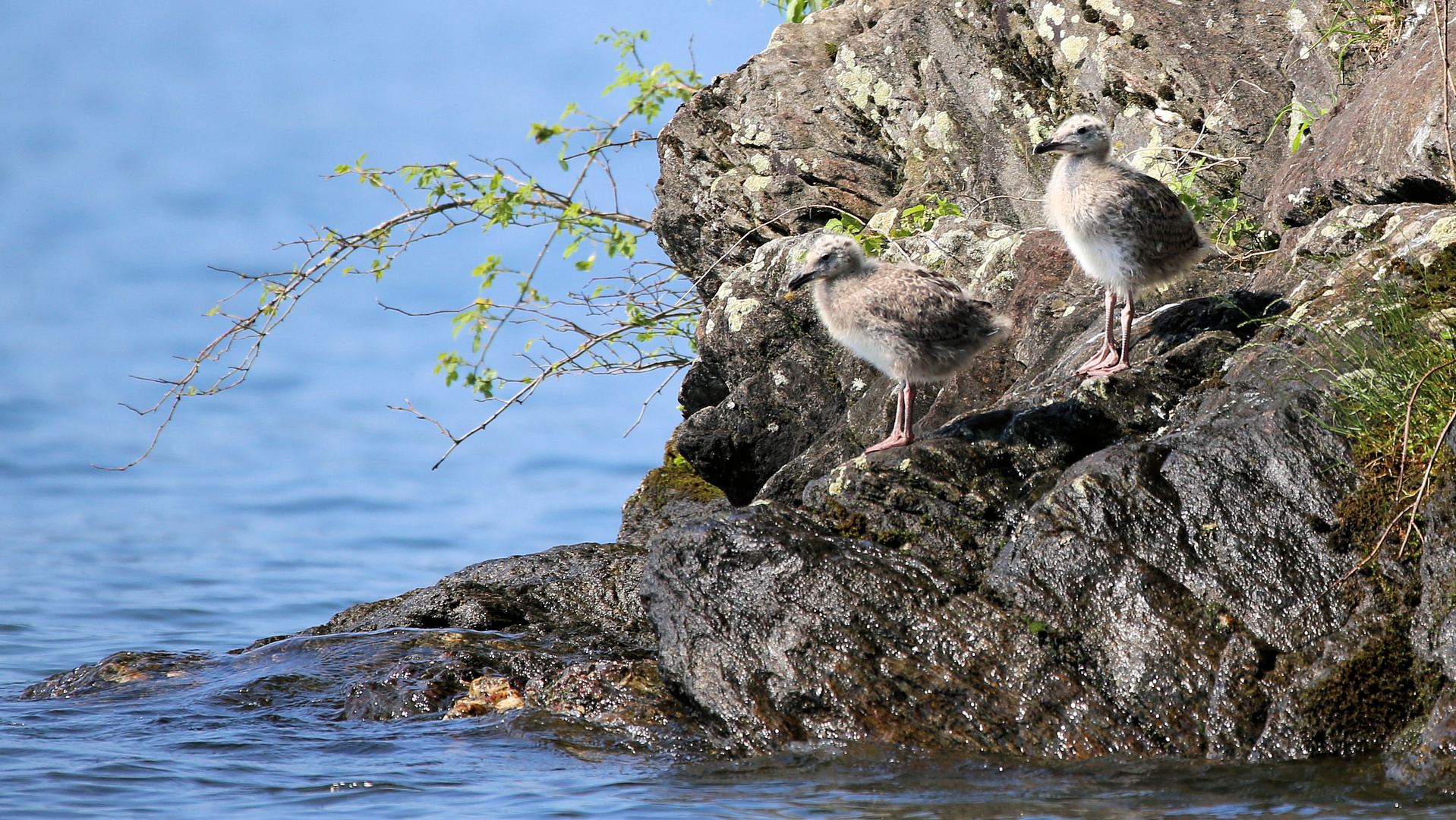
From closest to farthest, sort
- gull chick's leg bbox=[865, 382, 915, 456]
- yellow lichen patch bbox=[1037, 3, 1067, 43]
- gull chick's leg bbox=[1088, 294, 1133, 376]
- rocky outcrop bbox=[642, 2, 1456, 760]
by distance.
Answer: rocky outcrop bbox=[642, 2, 1456, 760] < gull chick's leg bbox=[1088, 294, 1133, 376] < gull chick's leg bbox=[865, 382, 915, 456] < yellow lichen patch bbox=[1037, 3, 1067, 43]

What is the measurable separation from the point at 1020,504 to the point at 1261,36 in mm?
5186

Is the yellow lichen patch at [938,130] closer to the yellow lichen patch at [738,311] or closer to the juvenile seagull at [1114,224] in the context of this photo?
the yellow lichen patch at [738,311]

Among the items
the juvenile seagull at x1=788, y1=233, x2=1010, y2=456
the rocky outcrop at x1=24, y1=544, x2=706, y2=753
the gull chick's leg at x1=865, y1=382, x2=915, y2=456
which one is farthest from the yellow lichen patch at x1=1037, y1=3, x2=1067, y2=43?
the rocky outcrop at x1=24, y1=544, x2=706, y2=753

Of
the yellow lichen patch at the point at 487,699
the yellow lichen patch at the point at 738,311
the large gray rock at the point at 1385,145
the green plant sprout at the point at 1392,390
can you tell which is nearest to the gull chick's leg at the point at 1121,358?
the green plant sprout at the point at 1392,390

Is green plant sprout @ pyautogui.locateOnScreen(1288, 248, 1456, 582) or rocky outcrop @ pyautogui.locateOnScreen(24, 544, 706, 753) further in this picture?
rocky outcrop @ pyautogui.locateOnScreen(24, 544, 706, 753)

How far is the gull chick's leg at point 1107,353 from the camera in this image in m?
6.47

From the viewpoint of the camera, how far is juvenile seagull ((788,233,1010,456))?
6.60 meters

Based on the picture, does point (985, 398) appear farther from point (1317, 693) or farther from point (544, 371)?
point (544, 371)

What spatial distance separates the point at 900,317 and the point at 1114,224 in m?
1.28

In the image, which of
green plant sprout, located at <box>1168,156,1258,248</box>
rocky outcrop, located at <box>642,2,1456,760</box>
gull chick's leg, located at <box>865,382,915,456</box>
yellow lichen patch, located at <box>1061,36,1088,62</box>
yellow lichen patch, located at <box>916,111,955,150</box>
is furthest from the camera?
yellow lichen patch, located at <box>916,111,955,150</box>

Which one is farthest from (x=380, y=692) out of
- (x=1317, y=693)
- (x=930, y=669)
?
(x=1317, y=693)

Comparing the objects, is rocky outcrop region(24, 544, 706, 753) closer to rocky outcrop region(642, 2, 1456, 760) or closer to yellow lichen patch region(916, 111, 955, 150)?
rocky outcrop region(642, 2, 1456, 760)

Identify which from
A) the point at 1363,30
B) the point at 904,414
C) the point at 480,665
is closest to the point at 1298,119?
the point at 1363,30

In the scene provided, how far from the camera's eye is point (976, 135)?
1020 centimetres
